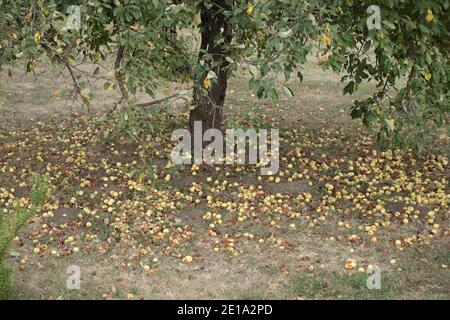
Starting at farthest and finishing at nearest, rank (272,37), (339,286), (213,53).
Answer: (213,53), (339,286), (272,37)

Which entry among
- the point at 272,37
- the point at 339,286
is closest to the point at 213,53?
the point at 272,37

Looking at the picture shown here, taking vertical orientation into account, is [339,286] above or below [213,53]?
below

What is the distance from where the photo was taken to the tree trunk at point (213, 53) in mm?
6846

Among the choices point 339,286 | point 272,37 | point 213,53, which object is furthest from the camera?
point 213,53

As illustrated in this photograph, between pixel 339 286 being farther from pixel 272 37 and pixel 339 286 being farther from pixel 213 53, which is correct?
pixel 213 53

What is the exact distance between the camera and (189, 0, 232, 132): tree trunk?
6.85 metres

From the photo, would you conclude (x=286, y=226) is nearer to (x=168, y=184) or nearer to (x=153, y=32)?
(x=168, y=184)

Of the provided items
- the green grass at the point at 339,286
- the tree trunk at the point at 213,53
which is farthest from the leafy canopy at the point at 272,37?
the green grass at the point at 339,286

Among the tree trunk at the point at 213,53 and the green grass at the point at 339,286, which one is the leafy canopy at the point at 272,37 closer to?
the tree trunk at the point at 213,53

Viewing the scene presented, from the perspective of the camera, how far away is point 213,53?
750 centimetres

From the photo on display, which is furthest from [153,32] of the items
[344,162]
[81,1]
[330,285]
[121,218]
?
[344,162]

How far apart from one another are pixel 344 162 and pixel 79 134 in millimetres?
4066

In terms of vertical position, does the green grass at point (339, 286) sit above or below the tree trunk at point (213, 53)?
below

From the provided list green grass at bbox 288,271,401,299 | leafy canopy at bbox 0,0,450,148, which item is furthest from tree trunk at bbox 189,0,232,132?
green grass at bbox 288,271,401,299
